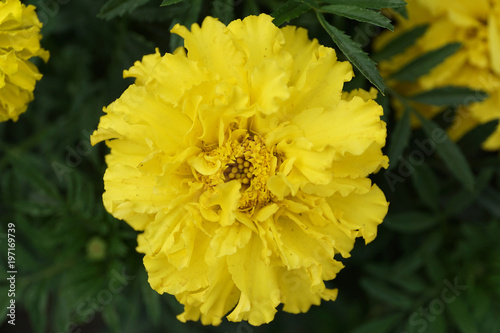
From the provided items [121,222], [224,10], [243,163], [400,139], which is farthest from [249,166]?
[121,222]

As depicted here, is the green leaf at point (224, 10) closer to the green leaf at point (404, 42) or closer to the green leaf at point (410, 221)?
the green leaf at point (404, 42)

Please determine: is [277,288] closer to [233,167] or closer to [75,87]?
[233,167]

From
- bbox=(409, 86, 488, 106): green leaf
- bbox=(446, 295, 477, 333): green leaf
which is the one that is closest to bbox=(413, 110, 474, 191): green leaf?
bbox=(409, 86, 488, 106): green leaf

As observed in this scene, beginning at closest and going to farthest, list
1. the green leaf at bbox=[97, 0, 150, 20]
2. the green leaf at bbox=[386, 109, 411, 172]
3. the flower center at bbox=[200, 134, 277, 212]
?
1. the flower center at bbox=[200, 134, 277, 212]
2. the green leaf at bbox=[97, 0, 150, 20]
3. the green leaf at bbox=[386, 109, 411, 172]

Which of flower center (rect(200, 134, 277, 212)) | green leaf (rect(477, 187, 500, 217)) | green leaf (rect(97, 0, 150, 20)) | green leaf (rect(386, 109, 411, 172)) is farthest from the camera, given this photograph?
green leaf (rect(477, 187, 500, 217))

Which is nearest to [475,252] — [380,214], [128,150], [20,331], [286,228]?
[380,214]

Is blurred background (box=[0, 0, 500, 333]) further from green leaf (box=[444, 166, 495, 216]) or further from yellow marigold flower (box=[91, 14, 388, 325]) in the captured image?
yellow marigold flower (box=[91, 14, 388, 325])
